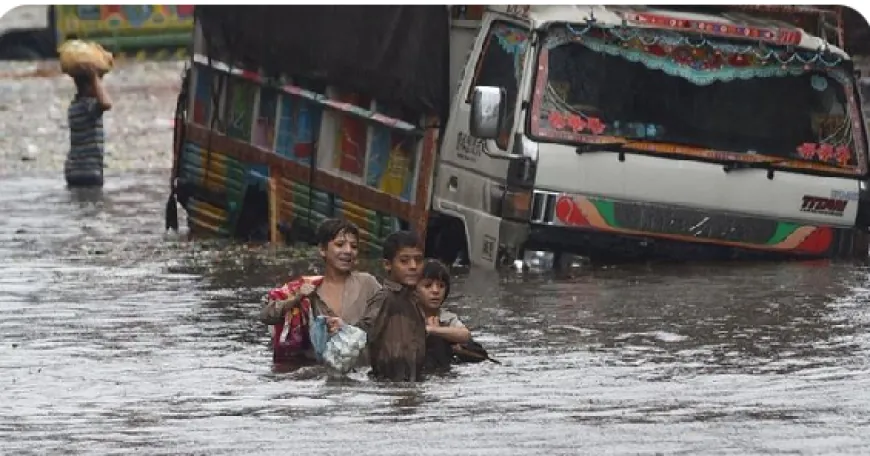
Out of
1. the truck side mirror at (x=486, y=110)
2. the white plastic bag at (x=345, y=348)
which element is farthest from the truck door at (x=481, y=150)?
the white plastic bag at (x=345, y=348)

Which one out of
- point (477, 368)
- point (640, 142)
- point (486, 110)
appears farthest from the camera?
point (640, 142)

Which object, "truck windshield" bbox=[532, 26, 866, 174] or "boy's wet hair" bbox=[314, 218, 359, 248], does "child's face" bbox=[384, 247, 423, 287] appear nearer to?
"boy's wet hair" bbox=[314, 218, 359, 248]

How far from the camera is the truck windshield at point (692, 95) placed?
15.5m

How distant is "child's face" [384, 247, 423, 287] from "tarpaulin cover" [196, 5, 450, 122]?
17.8ft

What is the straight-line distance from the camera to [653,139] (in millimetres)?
15586

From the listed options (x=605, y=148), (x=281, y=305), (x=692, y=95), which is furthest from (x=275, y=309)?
(x=692, y=95)

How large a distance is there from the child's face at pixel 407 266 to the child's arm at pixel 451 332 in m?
0.24

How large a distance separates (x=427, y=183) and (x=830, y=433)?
7.51 meters

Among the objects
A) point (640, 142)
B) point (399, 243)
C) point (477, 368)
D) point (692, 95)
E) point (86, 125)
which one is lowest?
point (86, 125)

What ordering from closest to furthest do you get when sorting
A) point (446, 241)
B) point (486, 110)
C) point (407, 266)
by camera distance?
point (407, 266)
point (486, 110)
point (446, 241)

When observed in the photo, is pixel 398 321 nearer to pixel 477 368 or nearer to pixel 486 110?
pixel 477 368

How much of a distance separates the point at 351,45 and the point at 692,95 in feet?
10.4

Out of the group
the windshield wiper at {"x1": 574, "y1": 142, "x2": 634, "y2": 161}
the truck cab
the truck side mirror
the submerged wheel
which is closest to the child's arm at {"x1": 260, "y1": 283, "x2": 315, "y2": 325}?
the truck side mirror

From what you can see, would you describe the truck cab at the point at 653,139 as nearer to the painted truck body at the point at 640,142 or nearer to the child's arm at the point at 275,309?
the painted truck body at the point at 640,142
